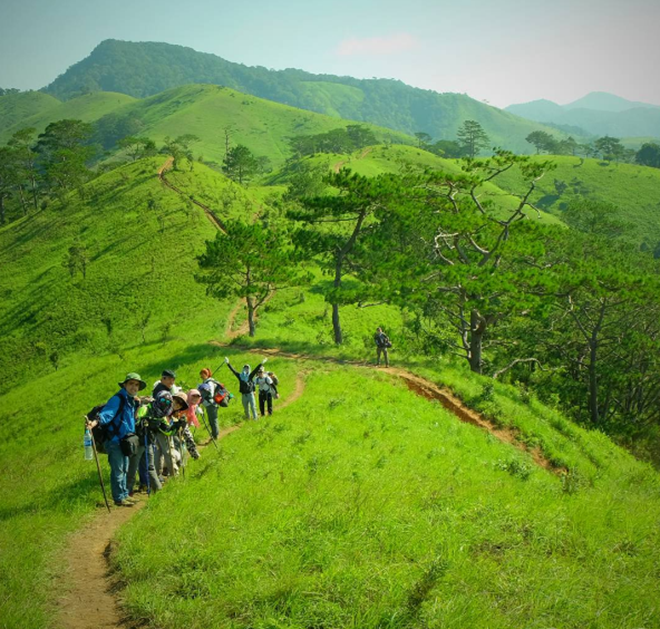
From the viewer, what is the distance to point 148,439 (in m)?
9.29

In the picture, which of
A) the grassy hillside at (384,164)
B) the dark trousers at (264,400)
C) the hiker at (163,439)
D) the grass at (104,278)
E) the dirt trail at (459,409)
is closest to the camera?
the hiker at (163,439)

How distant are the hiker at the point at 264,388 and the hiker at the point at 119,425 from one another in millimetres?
6580

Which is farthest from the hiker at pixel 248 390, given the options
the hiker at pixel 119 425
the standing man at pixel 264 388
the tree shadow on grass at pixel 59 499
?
the hiker at pixel 119 425

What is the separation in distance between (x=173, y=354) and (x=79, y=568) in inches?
902

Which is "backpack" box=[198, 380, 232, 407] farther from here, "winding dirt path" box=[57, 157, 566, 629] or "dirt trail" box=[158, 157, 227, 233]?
"dirt trail" box=[158, 157, 227, 233]

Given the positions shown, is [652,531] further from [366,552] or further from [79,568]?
[79,568]

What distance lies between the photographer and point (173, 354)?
93.4 feet

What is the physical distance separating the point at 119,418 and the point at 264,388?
7.10 metres

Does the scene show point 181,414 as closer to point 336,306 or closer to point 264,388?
point 264,388

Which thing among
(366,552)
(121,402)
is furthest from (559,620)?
(121,402)

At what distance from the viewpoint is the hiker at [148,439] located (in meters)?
9.09

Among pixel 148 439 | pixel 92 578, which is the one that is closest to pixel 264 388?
pixel 148 439

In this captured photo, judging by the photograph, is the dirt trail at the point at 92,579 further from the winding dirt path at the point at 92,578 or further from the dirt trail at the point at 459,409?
the dirt trail at the point at 459,409

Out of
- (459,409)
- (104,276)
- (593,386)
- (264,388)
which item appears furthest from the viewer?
(104,276)
